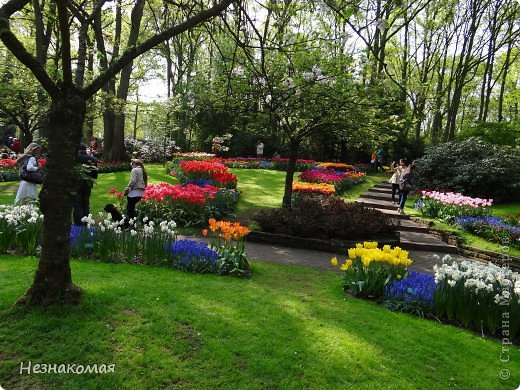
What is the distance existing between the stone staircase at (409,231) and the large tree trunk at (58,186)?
7.77 m

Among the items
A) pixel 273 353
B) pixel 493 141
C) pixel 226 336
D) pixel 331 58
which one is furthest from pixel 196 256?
pixel 493 141

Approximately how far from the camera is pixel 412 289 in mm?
4945

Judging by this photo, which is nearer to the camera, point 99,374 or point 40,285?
point 99,374

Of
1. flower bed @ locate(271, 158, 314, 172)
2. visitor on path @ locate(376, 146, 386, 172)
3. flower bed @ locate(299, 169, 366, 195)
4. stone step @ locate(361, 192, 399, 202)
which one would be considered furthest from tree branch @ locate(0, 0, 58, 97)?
visitor on path @ locate(376, 146, 386, 172)

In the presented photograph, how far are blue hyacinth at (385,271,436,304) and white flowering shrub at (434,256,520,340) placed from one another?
18cm

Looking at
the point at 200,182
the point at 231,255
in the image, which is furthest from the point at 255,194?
the point at 231,255

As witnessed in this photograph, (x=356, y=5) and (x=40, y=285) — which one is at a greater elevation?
(x=356, y=5)

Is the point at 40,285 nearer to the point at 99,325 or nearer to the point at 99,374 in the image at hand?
the point at 99,325

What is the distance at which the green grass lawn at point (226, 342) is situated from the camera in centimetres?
298

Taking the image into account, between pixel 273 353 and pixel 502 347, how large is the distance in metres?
2.65

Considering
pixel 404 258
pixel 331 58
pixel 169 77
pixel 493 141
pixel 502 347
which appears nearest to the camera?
pixel 502 347

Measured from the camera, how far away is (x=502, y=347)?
4094 millimetres

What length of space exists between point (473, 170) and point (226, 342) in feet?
48.4

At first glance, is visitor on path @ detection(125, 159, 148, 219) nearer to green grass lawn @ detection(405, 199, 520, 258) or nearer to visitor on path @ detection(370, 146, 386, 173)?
green grass lawn @ detection(405, 199, 520, 258)
